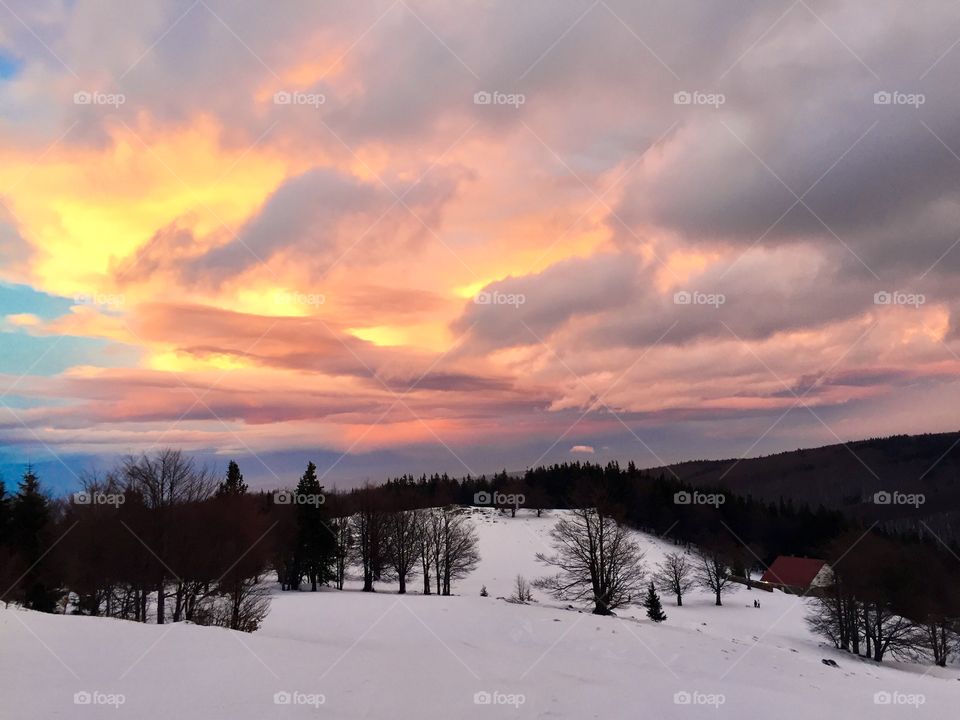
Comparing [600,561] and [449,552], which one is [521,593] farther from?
[600,561]

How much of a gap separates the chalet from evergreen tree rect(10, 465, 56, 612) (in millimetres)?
87718

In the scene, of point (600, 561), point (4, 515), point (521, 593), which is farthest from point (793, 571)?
point (4, 515)

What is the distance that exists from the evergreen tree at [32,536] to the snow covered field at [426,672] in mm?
18070

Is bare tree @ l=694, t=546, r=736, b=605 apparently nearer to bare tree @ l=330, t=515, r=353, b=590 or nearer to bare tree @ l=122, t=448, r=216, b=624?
bare tree @ l=330, t=515, r=353, b=590

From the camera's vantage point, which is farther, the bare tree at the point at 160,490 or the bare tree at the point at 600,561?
the bare tree at the point at 600,561

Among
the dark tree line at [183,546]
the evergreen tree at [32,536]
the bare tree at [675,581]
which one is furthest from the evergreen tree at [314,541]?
the bare tree at [675,581]

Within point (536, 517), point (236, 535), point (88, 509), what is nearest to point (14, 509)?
point (88, 509)

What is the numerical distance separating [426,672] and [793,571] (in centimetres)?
8978

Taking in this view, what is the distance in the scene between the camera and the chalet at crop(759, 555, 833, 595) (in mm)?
84625

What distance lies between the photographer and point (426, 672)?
1897 centimetres

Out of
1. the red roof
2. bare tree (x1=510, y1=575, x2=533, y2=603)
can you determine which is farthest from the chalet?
bare tree (x1=510, y1=575, x2=533, y2=603)

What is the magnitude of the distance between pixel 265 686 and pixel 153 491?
19675 mm

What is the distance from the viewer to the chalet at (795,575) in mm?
84625

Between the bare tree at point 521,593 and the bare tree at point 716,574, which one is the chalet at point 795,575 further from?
the bare tree at point 521,593
